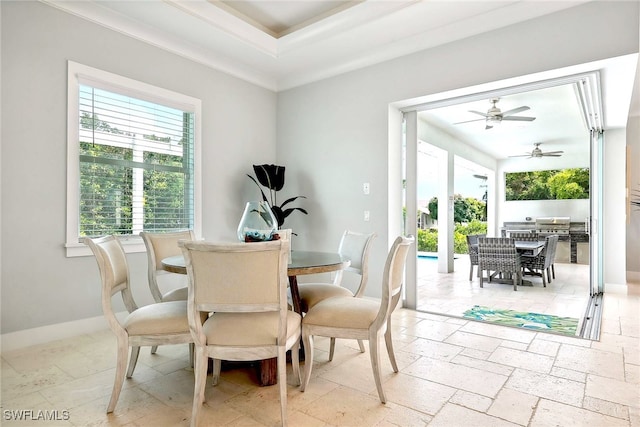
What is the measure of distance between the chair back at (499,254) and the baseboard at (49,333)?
482 cm

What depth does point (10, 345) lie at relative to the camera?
2717mm

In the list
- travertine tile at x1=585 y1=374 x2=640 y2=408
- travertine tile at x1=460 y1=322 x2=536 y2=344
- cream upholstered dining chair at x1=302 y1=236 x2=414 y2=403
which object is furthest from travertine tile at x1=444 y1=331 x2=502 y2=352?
cream upholstered dining chair at x1=302 y1=236 x2=414 y2=403

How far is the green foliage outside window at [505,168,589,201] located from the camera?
29.2 feet

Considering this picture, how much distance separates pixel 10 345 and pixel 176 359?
4.33ft

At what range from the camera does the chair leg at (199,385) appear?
1669mm

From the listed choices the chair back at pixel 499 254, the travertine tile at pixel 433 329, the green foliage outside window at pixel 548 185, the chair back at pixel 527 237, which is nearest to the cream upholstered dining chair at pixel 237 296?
the travertine tile at pixel 433 329

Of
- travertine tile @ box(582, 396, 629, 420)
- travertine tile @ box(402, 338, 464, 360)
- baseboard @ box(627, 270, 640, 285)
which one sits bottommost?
travertine tile @ box(402, 338, 464, 360)

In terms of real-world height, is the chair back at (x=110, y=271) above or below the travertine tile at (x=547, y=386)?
above

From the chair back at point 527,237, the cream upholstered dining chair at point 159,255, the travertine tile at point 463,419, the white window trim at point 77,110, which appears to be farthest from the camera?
the chair back at point 527,237

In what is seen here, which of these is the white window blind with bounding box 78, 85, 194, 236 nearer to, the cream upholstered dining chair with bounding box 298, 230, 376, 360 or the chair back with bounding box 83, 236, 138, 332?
the chair back with bounding box 83, 236, 138, 332

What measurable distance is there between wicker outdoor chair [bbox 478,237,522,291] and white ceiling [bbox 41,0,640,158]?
2.02m

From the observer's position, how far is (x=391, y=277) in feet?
6.72

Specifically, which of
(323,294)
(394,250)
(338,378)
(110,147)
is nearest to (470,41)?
(394,250)

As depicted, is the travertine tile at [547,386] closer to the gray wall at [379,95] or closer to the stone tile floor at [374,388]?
the stone tile floor at [374,388]
